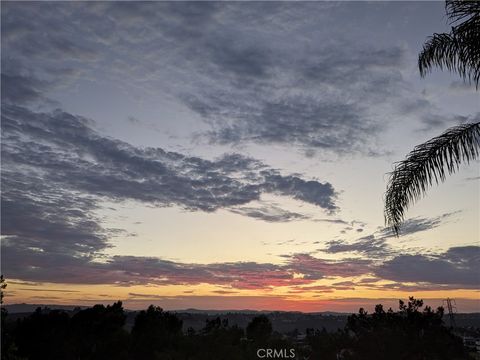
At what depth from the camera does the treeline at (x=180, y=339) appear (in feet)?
122

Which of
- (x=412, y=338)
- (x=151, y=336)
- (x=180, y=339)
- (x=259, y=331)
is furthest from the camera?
(x=259, y=331)

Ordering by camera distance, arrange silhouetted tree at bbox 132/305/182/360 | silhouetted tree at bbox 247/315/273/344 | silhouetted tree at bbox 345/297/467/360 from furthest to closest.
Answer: silhouetted tree at bbox 247/315/273/344 < silhouetted tree at bbox 132/305/182/360 < silhouetted tree at bbox 345/297/467/360

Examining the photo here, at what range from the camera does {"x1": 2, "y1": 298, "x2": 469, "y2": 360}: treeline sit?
37.2 meters

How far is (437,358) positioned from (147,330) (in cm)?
2799

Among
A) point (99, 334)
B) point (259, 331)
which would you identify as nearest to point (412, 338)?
point (259, 331)

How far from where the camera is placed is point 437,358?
36.2 metres

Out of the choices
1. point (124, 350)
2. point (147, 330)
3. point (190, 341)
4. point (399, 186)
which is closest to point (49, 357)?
point (124, 350)

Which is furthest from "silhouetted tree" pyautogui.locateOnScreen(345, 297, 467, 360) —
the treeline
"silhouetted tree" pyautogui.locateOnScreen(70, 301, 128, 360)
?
"silhouetted tree" pyautogui.locateOnScreen(70, 301, 128, 360)

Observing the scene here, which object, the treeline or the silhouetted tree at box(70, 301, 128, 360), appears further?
the silhouetted tree at box(70, 301, 128, 360)

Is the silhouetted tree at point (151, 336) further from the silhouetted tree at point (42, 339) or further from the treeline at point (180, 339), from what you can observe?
the silhouetted tree at point (42, 339)

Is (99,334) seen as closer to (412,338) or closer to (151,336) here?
(151,336)

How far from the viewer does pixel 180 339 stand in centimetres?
4875

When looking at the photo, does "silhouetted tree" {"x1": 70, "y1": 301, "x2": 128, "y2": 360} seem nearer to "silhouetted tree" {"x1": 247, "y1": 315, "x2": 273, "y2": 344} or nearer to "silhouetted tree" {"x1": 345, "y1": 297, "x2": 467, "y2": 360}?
"silhouetted tree" {"x1": 247, "y1": 315, "x2": 273, "y2": 344}

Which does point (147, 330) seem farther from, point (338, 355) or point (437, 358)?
point (437, 358)
